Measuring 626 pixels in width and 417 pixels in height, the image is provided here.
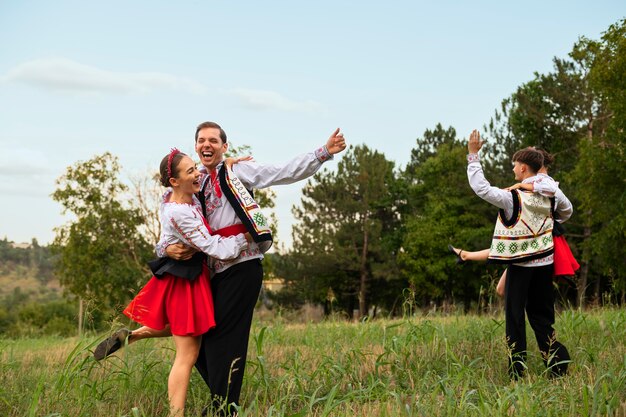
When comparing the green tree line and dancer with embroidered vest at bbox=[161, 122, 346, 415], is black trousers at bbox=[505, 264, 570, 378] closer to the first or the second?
dancer with embroidered vest at bbox=[161, 122, 346, 415]

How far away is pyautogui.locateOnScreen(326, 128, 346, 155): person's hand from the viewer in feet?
14.0

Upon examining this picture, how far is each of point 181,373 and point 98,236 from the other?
3137 centimetres

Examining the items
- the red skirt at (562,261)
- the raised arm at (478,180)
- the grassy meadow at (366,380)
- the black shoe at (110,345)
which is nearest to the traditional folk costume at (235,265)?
the grassy meadow at (366,380)

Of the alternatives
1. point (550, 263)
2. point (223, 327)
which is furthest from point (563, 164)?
point (223, 327)

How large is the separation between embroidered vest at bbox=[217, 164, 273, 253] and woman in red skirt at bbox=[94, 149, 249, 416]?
0.29 ft

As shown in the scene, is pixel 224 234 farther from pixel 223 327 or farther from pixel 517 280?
pixel 517 280

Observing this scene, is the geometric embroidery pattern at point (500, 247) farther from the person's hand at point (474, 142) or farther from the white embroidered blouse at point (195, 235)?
the white embroidered blouse at point (195, 235)

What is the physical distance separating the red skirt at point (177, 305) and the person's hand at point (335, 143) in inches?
41.9

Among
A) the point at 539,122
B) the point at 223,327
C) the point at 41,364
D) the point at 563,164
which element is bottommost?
the point at 41,364

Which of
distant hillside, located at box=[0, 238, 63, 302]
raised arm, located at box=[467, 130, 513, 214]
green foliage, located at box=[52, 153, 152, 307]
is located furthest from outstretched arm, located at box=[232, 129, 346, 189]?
distant hillside, located at box=[0, 238, 63, 302]

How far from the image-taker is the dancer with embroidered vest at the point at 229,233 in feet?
13.6

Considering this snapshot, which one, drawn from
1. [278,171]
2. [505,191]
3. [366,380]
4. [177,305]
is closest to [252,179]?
[278,171]

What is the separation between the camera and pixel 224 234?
167 inches

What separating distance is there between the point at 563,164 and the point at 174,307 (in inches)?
1170
